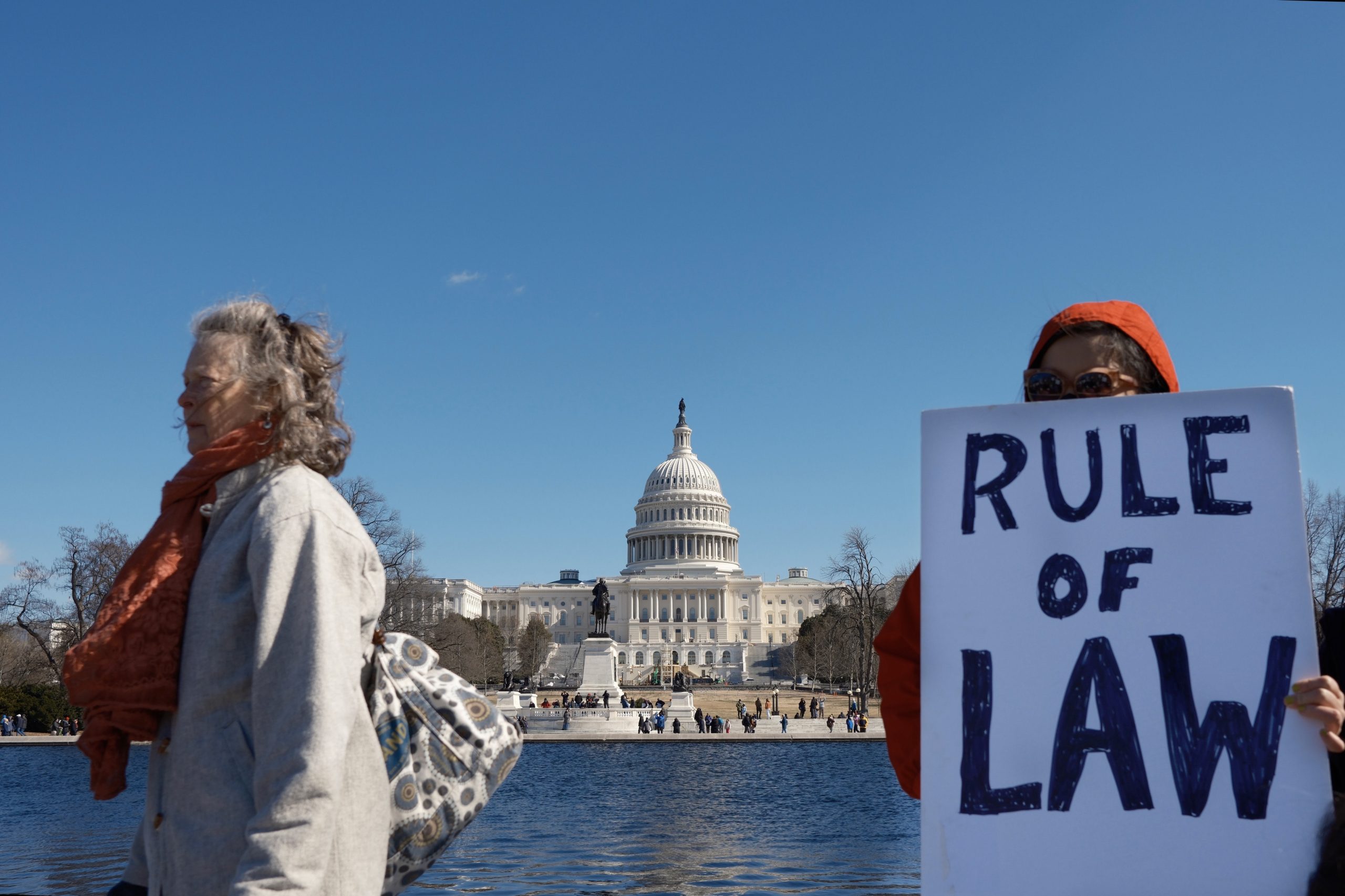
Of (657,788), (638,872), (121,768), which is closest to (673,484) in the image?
(657,788)

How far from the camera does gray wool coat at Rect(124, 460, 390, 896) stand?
2.30 m

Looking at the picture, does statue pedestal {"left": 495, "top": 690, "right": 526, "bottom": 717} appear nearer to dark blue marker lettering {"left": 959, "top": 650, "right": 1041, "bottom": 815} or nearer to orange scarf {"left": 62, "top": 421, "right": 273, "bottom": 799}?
orange scarf {"left": 62, "top": 421, "right": 273, "bottom": 799}

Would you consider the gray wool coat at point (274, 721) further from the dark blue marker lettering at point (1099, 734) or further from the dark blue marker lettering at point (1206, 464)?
the dark blue marker lettering at point (1206, 464)

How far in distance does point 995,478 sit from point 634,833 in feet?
47.2

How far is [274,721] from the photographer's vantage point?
235cm

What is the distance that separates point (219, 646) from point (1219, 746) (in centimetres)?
207

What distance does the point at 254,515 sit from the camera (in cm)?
252

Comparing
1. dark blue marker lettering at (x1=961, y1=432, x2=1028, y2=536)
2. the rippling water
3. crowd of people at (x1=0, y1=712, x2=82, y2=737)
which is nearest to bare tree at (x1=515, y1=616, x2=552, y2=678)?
crowd of people at (x1=0, y1=712, x2=82, y2=737)

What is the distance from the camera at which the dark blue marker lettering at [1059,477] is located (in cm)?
240

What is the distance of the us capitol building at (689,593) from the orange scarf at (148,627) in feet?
388

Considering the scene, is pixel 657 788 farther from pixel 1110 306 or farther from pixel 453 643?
pixel 453 643

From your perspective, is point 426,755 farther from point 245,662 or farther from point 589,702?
point 589,702

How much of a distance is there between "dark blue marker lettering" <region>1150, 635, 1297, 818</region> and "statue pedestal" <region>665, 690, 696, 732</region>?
4680 cm

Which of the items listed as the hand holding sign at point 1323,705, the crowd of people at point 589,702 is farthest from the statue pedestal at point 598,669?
the hand holding sign at point 1323,705
